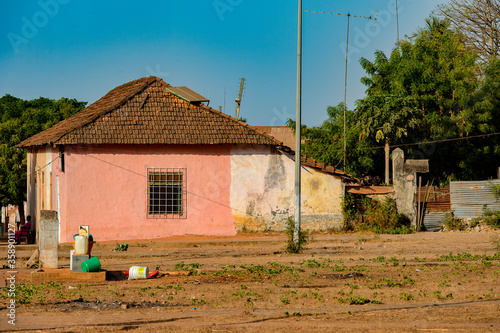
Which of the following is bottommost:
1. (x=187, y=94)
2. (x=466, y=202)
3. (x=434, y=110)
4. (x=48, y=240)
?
(x=48, y=240)

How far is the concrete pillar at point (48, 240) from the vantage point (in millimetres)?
12859

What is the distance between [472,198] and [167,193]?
11067 millimetres

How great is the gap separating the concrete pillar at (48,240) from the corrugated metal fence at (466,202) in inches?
560

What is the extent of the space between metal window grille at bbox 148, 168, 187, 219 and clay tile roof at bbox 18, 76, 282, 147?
1.15 m

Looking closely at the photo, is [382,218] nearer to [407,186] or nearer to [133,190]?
[407,186]

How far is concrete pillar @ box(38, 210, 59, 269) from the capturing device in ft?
42.2

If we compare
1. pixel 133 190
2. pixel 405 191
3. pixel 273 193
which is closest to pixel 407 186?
pixel 405 191

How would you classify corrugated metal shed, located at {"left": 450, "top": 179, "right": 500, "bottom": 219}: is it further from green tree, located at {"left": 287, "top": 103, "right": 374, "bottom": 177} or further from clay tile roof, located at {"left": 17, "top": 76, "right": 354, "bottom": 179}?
green tree, located at {"left": 287, "top": 103, "right": 374, "bottom": 177}

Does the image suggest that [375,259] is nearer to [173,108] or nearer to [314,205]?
[314,205]

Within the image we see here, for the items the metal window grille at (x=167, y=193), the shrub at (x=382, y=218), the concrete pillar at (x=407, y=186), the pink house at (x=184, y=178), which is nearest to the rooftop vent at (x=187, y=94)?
the pink house at (x=184, y=178)

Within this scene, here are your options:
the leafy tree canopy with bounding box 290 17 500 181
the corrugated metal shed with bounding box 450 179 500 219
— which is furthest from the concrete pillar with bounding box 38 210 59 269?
the leafy tree canopy with bounding box 290 17 500 181

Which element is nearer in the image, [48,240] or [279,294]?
[279,294]

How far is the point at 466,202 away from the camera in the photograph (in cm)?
2270

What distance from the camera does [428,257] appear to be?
15.2 m
